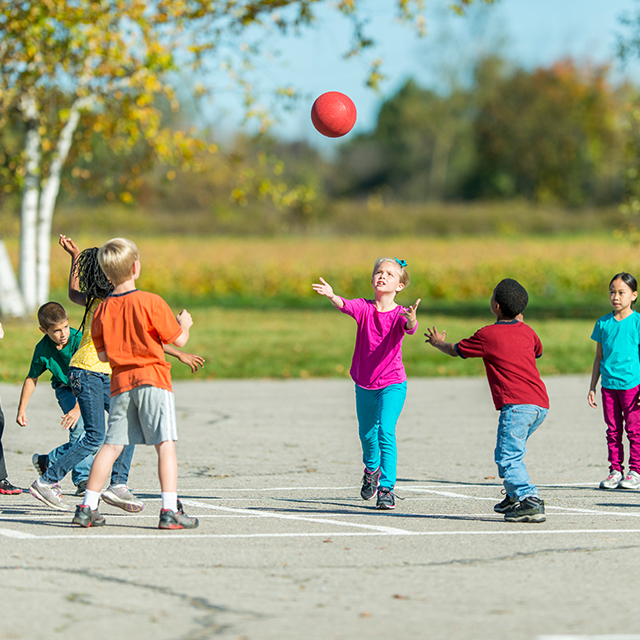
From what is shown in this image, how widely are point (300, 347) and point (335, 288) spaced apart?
17.8 m

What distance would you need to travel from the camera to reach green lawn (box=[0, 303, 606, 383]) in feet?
52.9

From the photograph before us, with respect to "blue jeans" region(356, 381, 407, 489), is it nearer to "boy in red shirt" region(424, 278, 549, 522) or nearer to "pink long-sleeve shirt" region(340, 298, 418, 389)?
"pink long-sleeve shirt" region(340, 298, 418, 389)

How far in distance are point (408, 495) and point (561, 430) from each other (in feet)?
12.1

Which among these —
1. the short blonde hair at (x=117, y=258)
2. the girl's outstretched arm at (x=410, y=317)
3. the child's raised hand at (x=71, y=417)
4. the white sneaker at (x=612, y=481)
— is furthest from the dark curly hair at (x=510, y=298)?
the child's raised hand at (x=71, y=417)

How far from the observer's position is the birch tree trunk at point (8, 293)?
20.1 meters

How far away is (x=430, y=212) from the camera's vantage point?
5762 centimetres

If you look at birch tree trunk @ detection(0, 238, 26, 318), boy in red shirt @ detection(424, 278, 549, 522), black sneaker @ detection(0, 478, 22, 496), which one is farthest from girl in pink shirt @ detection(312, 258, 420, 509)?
birch tree trunk @ detection(0, 238, 26, 318)

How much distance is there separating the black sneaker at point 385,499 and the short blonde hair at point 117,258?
90.3 inches

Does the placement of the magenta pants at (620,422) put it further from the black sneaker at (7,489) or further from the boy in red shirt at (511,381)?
the black sneaker at (7,489)

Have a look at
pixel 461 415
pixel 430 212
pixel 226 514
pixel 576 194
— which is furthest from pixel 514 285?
pixel 576 194

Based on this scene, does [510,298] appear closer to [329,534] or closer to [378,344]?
[378,344]

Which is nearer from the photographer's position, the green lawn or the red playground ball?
the red playground ball

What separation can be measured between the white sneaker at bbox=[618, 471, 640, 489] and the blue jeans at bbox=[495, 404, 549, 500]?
5.09 feet

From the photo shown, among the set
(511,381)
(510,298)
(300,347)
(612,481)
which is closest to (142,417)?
(511,381)
